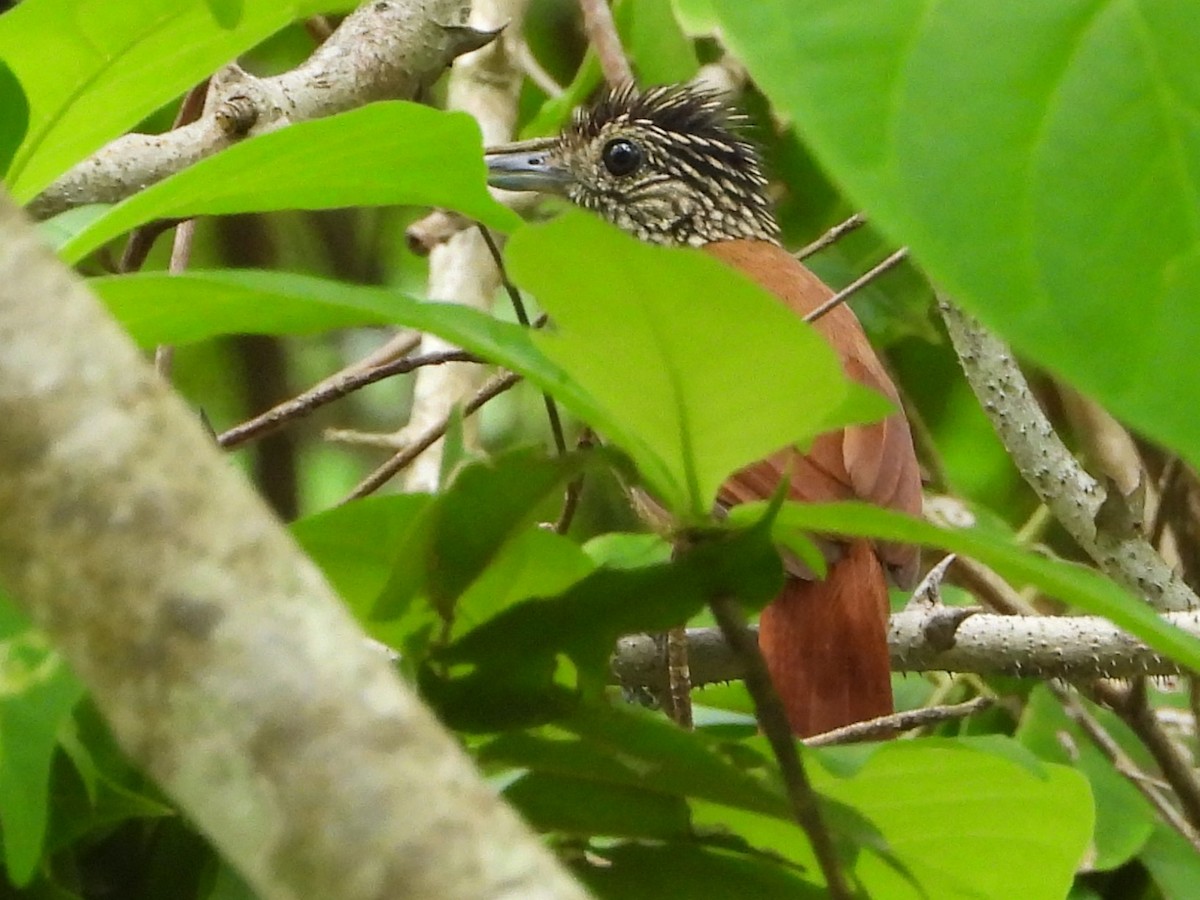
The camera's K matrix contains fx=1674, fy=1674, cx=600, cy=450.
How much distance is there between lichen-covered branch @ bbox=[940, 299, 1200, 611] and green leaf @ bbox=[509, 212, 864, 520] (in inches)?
45.9

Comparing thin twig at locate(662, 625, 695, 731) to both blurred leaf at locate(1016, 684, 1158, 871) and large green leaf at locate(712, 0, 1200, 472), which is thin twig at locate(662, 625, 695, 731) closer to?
large green leaf at locate(712, 0, 1200, 472)

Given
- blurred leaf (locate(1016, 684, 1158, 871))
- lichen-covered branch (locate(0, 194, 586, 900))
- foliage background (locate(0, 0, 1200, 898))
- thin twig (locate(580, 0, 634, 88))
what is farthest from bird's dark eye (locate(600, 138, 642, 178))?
lichen-covered branch (locate(0, 194, 586, 900))

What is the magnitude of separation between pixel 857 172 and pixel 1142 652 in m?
1.04

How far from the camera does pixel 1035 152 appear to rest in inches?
22.3

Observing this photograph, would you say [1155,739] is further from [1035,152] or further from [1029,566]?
[1035,152]

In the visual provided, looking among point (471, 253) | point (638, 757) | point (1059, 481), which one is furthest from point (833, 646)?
point (638, 757)

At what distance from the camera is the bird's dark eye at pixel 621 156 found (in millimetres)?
3254

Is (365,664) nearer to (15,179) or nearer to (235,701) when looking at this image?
(235,701)

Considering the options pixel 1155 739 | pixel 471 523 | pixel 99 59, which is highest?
pixel 99 59

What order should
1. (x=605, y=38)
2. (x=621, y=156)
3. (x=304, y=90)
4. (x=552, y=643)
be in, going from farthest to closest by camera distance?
(x=621, y=156) < (x=605, y=38) < (x=304, y=90) < (x=552, y=643)

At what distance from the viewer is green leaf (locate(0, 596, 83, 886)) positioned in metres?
0.83

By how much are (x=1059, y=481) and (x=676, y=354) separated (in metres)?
1.31

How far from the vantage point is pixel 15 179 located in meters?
1.00

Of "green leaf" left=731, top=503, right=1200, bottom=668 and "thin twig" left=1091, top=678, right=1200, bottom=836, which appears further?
"thin twig" left=1091, top=678, right=1200, bottom=836
